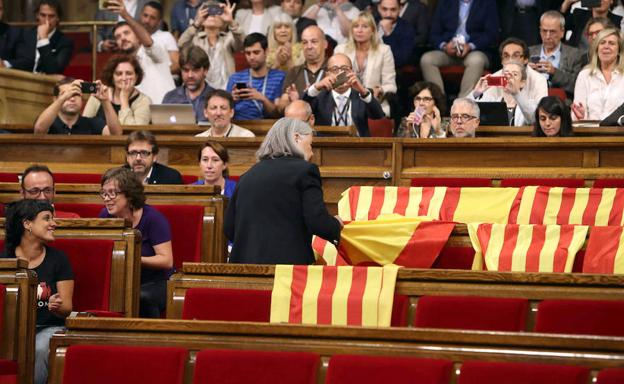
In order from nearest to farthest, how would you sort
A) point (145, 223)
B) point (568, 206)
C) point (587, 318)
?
point (587, 318)
point (145, 223)
point (568, 206)

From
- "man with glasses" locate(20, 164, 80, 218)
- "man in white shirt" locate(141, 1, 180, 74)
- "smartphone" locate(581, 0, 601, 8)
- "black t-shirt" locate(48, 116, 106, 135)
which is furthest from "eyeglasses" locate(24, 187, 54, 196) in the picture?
"smartphone" locate(581, 0, 601, 8)

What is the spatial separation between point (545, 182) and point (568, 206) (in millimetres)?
578

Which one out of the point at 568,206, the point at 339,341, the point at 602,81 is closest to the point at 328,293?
the point at 339,341

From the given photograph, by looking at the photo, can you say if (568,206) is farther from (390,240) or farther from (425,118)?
(425,118)

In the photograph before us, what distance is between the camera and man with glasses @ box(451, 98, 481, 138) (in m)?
5.91

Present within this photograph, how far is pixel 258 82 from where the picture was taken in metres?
7.01

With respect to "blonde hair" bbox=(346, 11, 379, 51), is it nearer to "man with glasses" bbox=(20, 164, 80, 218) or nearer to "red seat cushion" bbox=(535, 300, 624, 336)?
"man with glasses" bbox=(20, 164, 80, 218)

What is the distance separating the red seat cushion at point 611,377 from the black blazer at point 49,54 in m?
6.01

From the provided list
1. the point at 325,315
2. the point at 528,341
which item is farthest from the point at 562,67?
the point at 528,341

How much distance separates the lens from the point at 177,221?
487cm

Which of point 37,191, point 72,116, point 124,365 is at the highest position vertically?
point 72,116

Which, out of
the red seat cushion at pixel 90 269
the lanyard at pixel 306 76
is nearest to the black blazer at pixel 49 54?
the lanyard at pixel 306 76

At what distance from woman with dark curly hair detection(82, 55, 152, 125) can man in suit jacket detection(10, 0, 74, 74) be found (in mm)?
1425

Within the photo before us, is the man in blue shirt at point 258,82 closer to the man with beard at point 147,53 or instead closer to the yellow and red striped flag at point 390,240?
the man with beard at point 147,53
